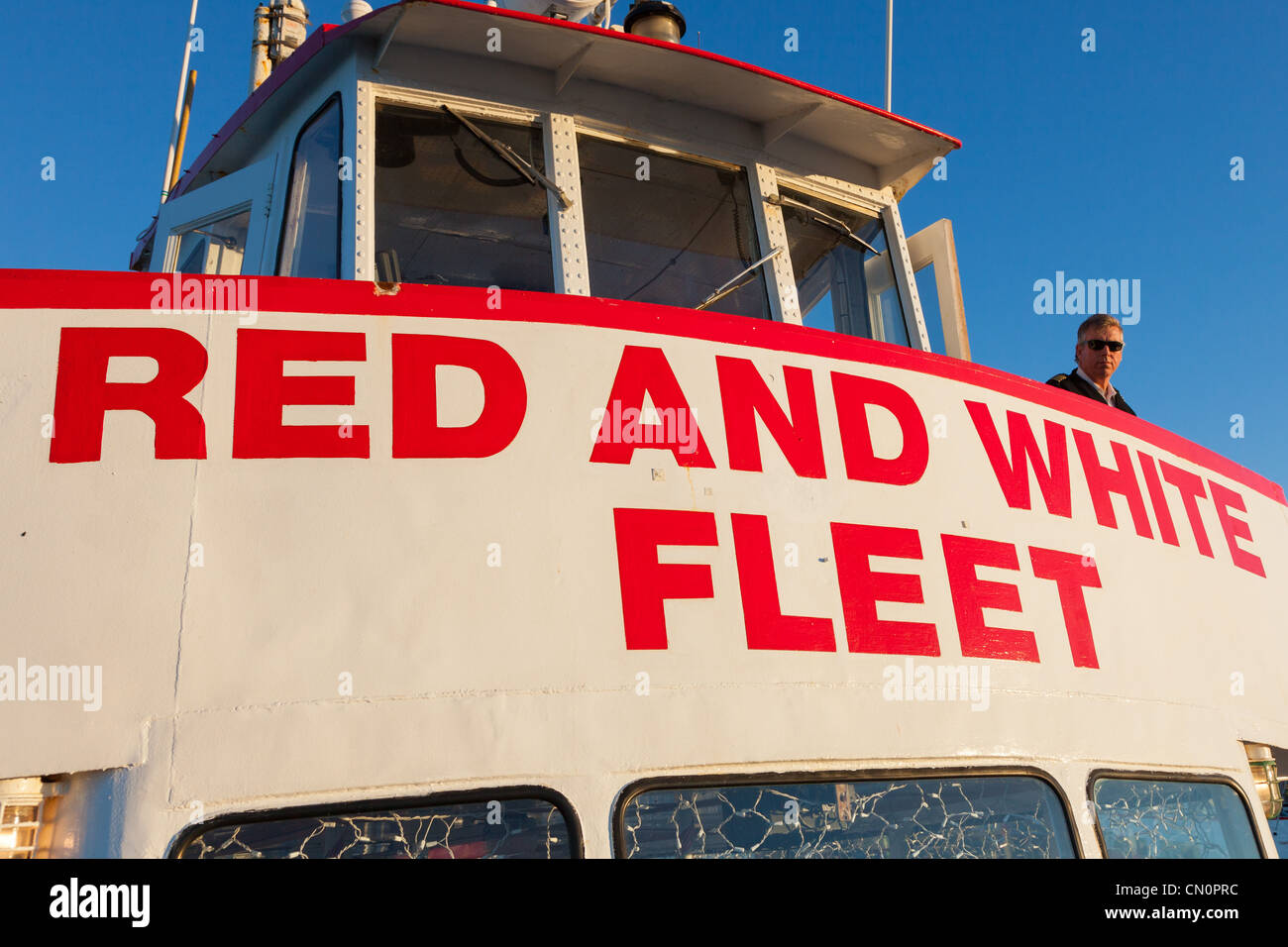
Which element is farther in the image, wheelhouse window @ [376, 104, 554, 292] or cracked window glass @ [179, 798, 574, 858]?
wheelhouse window @ [376, 104, 554, 292]

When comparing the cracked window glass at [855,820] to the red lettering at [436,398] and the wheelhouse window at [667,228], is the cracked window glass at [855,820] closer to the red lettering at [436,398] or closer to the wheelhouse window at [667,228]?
the red lettering at [436,398]

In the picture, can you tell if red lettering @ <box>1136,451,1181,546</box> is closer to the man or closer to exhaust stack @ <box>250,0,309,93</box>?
the man

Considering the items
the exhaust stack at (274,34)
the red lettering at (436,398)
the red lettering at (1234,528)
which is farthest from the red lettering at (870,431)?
the exhaust stack at (274,34)

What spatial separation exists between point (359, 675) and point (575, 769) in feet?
1.92

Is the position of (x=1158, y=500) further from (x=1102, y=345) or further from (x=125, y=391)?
(x=125, y=391)

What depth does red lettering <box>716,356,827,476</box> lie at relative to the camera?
3.08 m

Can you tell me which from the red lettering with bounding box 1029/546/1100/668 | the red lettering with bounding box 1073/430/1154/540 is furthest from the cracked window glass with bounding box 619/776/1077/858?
the red lettering with bounding box 1073/430/1154/540

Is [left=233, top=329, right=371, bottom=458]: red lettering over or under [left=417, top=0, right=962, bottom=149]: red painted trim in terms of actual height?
under

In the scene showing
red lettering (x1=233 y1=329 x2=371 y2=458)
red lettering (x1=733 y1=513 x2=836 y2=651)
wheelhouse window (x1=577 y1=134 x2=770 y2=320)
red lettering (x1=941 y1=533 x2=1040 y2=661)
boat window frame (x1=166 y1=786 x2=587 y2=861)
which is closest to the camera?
boat window frame (x1=166 y1=786 x2=587 y2=861)

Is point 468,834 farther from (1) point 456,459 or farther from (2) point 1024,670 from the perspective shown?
(2) point 1024,670

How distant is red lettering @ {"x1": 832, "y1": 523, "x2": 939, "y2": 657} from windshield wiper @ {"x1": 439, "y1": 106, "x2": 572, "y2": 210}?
1.64 metres

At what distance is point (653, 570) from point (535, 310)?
2.83 ft

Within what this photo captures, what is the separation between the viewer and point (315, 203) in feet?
12.5
